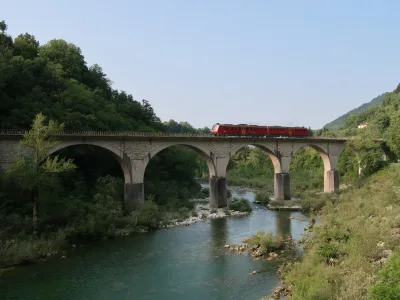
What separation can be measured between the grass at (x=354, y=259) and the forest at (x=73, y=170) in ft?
37.5

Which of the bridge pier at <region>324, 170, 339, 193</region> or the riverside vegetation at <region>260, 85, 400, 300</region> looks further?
the bridge pier at <region>324, 170, 339, 193</region>

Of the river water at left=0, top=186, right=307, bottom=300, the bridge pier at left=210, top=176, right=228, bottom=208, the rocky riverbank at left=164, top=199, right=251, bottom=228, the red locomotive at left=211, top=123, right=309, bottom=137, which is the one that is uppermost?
the red locomotive at left=211, top=123, right=309, bottom=137

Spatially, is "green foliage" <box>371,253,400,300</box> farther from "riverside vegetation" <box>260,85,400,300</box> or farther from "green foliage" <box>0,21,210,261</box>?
"green foliage" <box>0,21,210,261</box>

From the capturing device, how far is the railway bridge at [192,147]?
24.8 meters

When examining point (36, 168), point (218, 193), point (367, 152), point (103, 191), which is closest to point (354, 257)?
point (36, 168)

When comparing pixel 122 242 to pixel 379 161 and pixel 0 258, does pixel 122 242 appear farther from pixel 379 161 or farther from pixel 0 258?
pixel 379 161

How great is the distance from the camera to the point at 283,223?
2612 centimetres

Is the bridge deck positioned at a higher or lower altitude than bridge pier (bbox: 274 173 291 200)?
higher

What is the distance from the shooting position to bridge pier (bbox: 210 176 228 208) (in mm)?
31356

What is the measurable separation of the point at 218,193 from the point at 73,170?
12819mm

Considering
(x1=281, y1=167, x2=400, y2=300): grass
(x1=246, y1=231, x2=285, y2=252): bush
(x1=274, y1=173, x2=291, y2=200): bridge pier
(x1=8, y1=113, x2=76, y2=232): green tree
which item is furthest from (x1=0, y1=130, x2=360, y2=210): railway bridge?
(x1=281, y1=167, x2=400, y2=300): grass

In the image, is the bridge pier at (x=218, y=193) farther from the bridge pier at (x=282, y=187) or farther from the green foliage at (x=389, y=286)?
the green foliage at (x=389, y=286)

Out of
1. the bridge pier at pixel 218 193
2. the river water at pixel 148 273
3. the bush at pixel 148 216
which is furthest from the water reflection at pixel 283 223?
the bush at pixel 148 216

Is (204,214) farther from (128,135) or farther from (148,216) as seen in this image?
(128,135)
